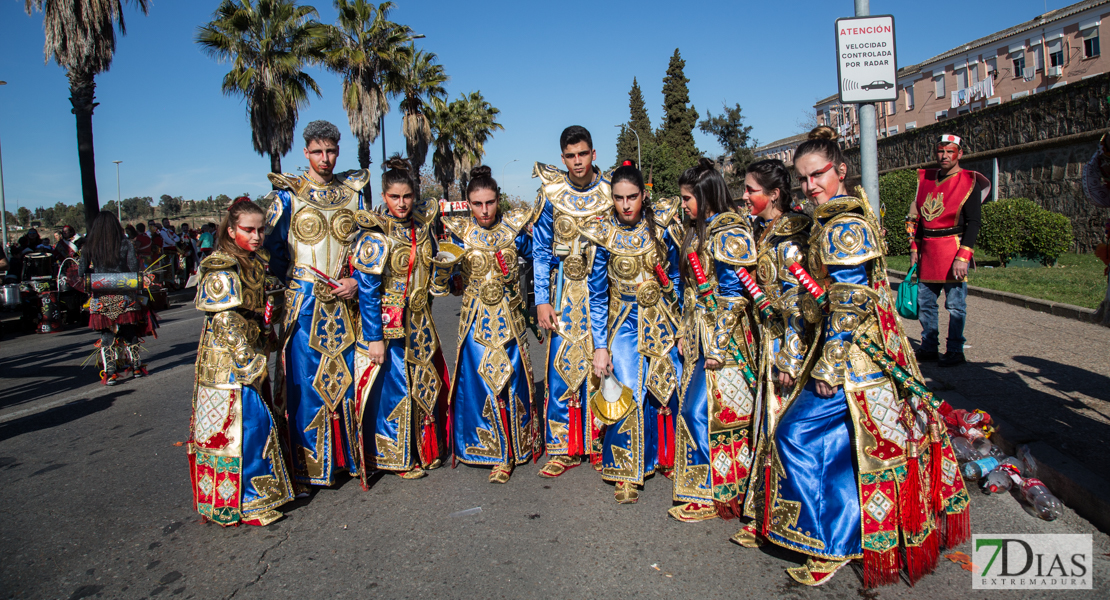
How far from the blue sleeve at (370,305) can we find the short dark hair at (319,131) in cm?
94

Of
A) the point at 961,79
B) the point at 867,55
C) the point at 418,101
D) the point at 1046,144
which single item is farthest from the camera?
the point at 961,79

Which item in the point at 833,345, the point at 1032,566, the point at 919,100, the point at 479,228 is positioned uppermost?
the point at 919,100

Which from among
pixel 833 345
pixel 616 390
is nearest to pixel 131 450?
pixel 616 390

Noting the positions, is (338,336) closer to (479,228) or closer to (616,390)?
(479,228)

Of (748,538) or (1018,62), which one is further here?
(1018,62)

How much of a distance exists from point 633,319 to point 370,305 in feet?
5.60

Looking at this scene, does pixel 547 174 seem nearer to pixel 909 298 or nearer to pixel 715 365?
pixel 715 365

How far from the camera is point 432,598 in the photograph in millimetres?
2969

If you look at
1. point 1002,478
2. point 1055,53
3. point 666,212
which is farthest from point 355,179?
point 1055,53

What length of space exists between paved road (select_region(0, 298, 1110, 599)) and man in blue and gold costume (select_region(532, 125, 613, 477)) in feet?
1.02

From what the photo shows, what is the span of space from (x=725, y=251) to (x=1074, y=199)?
19.4 metres

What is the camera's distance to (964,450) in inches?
159

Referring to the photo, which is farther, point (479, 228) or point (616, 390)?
point (479, 228)

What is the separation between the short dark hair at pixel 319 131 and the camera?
171 inches
